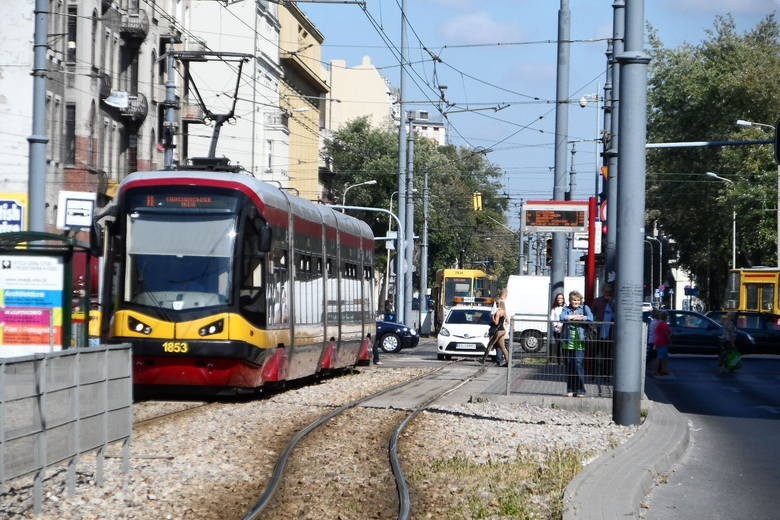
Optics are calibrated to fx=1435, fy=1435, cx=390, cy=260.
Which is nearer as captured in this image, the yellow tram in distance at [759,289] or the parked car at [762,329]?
the parked car at [762,329]

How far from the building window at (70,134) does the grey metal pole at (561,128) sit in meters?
19.5

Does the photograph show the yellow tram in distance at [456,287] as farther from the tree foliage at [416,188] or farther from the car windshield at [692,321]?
the car windshield at [692,321]

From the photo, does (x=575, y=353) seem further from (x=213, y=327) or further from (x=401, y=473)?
(x=401, y=473)

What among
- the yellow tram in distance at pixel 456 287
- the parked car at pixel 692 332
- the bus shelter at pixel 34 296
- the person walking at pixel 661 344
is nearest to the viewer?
the bus shelter at pixel 34 296

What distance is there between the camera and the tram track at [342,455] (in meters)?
10.2

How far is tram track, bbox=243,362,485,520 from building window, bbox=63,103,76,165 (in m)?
25.4

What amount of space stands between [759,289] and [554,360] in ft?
127

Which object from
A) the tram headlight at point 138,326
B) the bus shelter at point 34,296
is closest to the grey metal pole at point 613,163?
the tram headlight at point 138,326

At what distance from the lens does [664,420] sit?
1734 cm

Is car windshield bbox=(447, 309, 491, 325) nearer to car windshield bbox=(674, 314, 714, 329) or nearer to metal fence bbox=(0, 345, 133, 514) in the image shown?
car windshield bbox=(674, 314, 714, 329)

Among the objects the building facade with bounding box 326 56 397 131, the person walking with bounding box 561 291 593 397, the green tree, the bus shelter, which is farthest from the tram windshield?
the building facade with bounding box 326 56 397 131

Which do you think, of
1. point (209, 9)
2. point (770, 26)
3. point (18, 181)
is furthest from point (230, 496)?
point (770, 26)

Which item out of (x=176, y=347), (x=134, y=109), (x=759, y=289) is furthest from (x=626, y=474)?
(x=759, y=289)

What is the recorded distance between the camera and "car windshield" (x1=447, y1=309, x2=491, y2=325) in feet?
133
